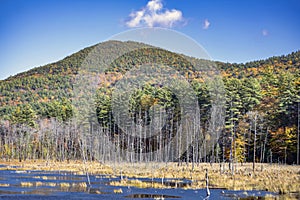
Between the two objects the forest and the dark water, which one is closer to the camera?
the dark water

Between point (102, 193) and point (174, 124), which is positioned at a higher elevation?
point (174, 124)

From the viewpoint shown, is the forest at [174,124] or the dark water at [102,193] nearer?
the dark water at [102,193]

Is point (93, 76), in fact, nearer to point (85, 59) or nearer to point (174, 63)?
point (174, 63)

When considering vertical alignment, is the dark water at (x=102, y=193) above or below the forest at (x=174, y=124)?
below

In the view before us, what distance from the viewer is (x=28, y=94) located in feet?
509

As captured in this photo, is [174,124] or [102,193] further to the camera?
[174,124]

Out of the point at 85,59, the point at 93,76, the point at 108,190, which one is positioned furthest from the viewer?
the point at 85,59

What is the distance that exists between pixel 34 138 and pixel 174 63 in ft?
178

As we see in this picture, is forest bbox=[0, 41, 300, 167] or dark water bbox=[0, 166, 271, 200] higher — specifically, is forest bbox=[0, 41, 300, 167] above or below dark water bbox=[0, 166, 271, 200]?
above

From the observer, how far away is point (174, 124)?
83.1 m

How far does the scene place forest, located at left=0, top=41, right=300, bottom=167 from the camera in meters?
68.6

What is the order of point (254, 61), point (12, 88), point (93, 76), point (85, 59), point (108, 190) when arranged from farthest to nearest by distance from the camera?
point (85, 59)
point (12, 88)
point (254, 61)
point (93, 76)
point (108, 190)

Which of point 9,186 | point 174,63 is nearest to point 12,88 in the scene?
point 174,63

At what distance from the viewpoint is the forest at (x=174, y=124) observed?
68562 millimetres
